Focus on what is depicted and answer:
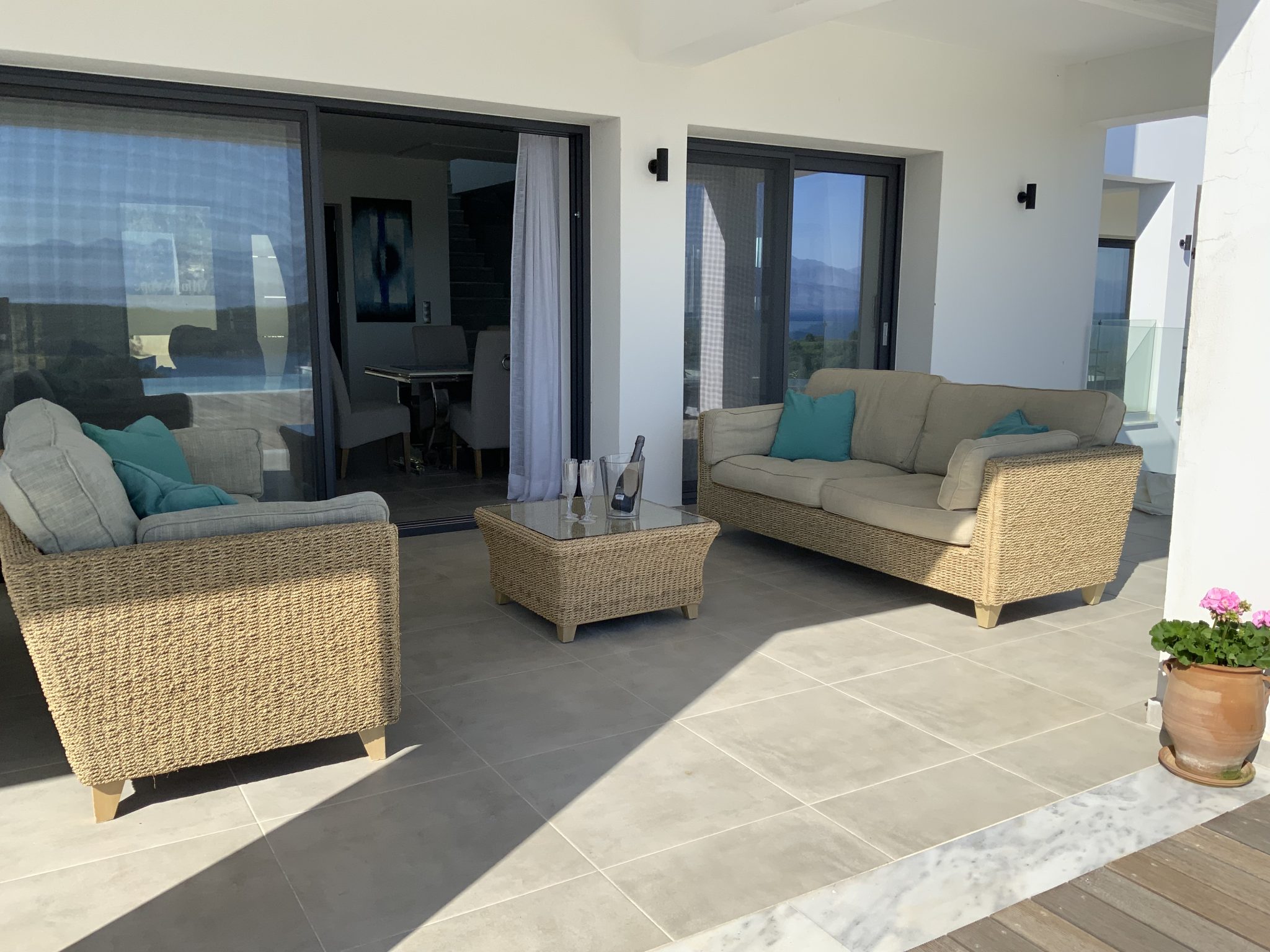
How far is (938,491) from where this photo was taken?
14.6ft

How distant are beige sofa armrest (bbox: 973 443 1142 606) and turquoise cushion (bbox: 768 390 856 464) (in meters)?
1.37

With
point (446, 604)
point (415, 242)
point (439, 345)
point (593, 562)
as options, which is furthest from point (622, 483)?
point (415, 242)

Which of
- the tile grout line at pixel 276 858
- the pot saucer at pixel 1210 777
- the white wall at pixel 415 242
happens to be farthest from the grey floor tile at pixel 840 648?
the white wall at pixel 415 242

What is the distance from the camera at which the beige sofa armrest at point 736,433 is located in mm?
5375

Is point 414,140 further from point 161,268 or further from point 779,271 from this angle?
point 161,268

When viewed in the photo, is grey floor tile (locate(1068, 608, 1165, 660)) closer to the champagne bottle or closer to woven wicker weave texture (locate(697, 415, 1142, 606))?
woven wicker weave texture (locate(697, 415, 1142, 606))

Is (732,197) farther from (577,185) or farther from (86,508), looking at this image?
(86,508)

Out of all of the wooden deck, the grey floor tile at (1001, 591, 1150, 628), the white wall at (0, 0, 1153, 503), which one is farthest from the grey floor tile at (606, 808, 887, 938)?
the white wall at (0, 0, 1153, 503)

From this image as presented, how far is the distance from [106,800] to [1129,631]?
3.50 meters

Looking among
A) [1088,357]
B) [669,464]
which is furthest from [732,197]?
[1088,357]

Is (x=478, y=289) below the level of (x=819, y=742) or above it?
above

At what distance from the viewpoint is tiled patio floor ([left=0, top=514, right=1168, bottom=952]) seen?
2102 mm

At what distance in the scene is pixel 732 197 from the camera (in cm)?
628

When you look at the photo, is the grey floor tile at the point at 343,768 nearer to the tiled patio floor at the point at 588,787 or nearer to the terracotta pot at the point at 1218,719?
the tiled patio floor at the point at 588,787
